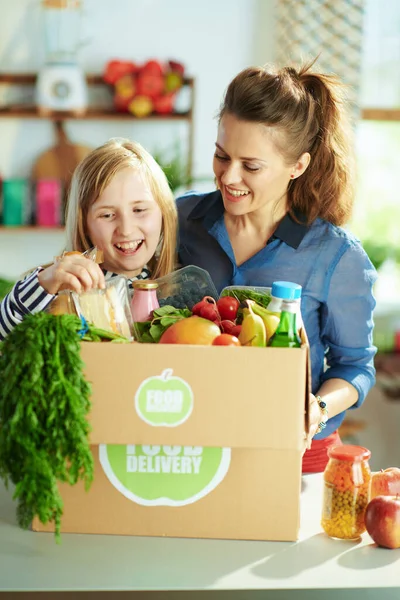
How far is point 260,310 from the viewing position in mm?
1219

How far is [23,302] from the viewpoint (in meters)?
1.42

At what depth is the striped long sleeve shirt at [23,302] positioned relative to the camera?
4.57 feet

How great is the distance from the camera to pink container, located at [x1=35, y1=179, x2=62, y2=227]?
12.2 ft

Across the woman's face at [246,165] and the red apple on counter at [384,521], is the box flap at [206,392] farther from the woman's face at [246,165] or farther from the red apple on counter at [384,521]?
the woman's face at [246,165]

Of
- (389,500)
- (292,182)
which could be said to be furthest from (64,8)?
(389,500)

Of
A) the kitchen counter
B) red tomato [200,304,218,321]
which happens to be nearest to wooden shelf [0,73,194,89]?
red tomato [200,304,218,321]

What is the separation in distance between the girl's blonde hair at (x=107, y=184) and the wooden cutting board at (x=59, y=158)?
2.17 metres

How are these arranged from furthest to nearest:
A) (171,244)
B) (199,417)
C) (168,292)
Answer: (171,244), (168,292), (199,417)

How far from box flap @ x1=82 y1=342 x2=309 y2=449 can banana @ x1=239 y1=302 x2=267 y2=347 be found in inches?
2.8

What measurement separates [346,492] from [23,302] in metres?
0.64

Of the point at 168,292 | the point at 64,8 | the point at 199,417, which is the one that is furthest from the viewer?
the point at 64,8

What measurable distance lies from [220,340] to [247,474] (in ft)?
0.67

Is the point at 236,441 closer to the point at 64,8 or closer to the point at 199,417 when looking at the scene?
the point at 199,417

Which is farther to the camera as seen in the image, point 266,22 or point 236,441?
point 266,22
